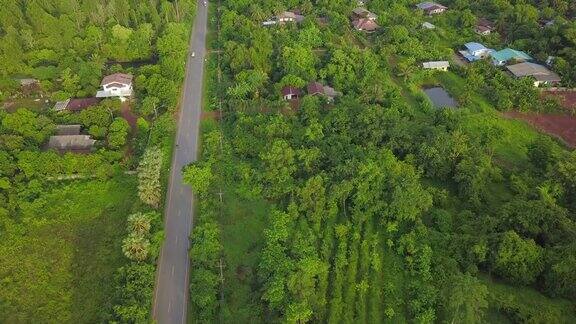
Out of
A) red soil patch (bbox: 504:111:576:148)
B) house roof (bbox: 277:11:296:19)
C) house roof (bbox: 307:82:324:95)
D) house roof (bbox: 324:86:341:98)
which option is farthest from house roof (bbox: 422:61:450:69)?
house roof (bbox: 277:11:296:19)

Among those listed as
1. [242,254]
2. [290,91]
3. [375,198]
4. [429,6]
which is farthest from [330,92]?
[429,6]

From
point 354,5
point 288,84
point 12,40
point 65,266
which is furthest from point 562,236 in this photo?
point 12,40

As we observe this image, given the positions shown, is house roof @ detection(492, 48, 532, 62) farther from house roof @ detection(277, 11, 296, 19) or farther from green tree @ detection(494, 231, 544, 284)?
green tree @ detection(494, 231, 544, 284)

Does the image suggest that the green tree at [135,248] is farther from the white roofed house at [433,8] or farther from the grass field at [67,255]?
the white roofed house at [433,8]

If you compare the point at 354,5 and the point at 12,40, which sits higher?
the point at 12,40

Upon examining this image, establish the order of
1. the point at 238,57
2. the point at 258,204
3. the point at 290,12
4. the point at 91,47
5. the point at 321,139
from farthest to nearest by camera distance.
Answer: the point at 290,12 → the point at 91,47 → the point at 238,57 → the point at 321,139 → the point at 258,204

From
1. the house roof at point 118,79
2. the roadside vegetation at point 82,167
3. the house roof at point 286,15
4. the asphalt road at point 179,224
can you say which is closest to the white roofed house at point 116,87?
the house roof at point 118,79

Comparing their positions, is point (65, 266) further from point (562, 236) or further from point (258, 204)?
point (562, 236)
